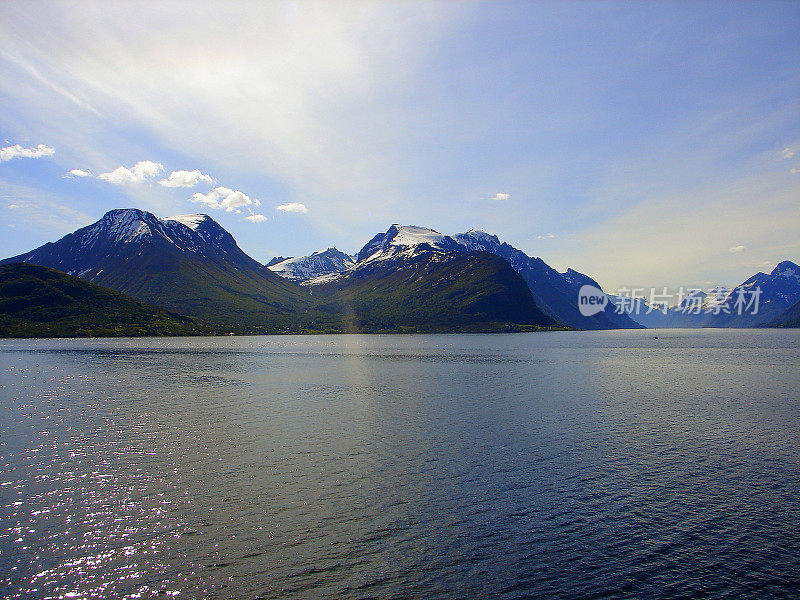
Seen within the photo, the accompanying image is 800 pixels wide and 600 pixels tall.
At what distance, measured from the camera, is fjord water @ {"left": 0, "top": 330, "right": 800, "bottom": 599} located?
28750 mm

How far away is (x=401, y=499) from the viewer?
4116 centimetres

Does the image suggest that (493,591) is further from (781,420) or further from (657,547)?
(781,420)

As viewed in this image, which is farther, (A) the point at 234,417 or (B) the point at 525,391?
(B) the point at 525,391

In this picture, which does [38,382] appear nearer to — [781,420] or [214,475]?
[214,475]

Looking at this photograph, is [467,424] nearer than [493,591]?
No

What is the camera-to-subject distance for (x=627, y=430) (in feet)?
216

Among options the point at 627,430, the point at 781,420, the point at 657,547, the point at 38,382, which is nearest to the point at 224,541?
the point at 657,547

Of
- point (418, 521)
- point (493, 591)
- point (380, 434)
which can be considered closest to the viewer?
point (493, 591)

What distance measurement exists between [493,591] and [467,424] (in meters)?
42.8

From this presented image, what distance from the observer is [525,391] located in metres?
103

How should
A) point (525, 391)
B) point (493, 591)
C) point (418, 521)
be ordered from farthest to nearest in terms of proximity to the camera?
point (525, 391) → point (418, 521) → point (493, 591)

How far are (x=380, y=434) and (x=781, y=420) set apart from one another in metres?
58.8

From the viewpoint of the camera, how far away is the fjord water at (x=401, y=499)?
2875 cm

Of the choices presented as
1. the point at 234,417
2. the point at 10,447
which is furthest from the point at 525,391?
the point at 10,447
